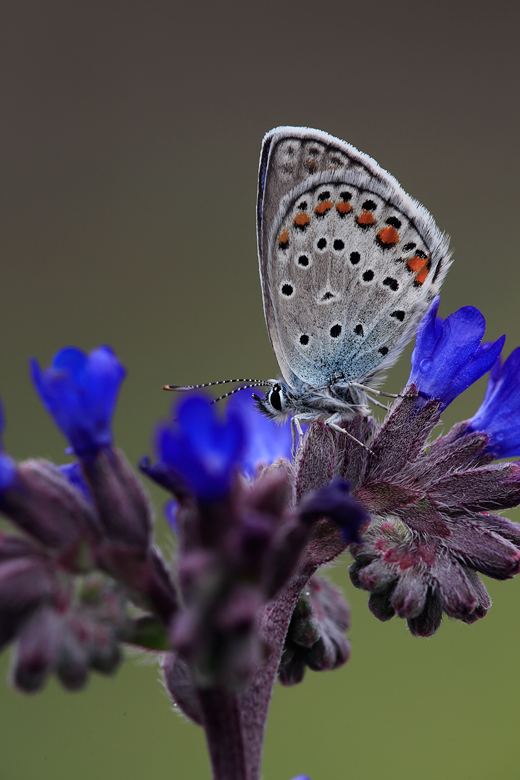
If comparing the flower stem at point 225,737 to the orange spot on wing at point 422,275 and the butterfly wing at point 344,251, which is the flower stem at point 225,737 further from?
the orange spot on wing at point 422,275

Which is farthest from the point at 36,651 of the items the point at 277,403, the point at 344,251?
the point at 344,251

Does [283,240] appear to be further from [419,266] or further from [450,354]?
[450,354]

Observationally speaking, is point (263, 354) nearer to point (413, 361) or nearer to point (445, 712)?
point (445, 712)

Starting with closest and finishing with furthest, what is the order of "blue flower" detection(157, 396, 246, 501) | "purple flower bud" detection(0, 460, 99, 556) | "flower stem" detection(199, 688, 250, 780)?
"blue flower" detection(157, 396, 246, 501) → "purple flower bud" detection(0, 460, 99, 556) → "flower stem" detection(199, 688, 250, 780)

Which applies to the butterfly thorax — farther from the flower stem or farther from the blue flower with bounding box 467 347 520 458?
the flower stem

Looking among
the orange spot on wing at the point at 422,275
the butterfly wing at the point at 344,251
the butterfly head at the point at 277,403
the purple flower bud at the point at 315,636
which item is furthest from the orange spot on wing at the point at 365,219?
the purple flower bud at the point at 315,636

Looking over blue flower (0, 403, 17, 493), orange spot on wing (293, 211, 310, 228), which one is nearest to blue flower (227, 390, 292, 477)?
orange spot on wing (293, 211, 310, 228)
